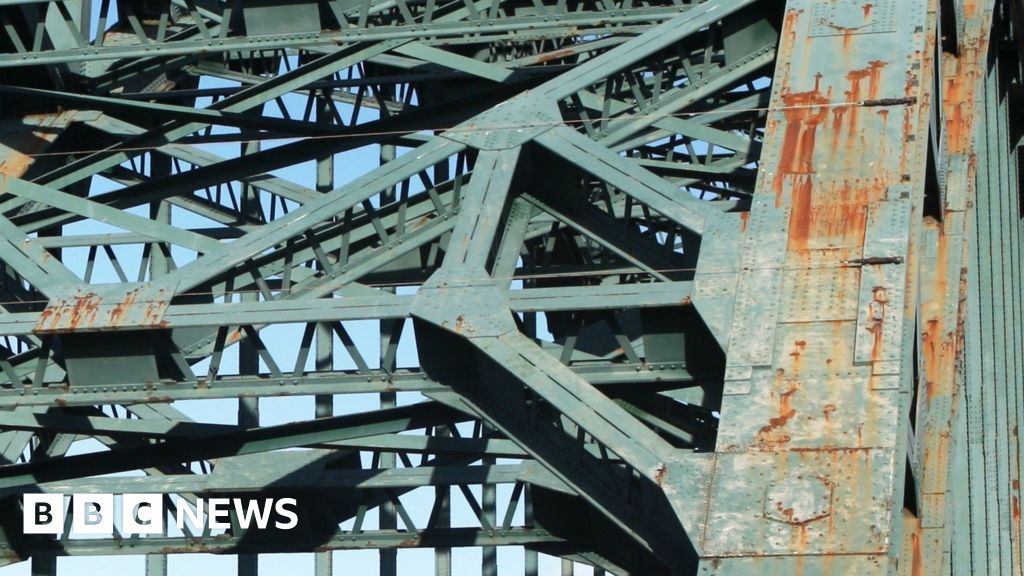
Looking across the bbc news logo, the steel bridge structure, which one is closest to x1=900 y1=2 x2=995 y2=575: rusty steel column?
the steel bridge structure

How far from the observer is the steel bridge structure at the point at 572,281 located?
15672 millimetres

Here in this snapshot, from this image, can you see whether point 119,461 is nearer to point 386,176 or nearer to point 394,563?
point 386,176

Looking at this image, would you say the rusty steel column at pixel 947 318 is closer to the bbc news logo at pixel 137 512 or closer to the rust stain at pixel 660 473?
the rust stain at pixel 660 473

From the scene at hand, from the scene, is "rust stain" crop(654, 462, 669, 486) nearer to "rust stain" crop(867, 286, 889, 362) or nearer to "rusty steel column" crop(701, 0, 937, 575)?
"rusty steel column" crop(701, 0, 937, 575)

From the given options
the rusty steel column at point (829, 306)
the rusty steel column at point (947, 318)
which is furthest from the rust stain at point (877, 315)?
the rusty steel column at point (947, 318)

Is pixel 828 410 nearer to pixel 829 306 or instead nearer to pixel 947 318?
pixel 829 306

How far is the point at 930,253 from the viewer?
19203 millimetres

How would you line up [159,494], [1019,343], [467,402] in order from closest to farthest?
1. [467,402]
2. [159,494]
3. [1019,343]

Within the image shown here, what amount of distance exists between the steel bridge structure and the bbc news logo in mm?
147

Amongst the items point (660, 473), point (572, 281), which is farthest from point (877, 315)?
point (572, 281)

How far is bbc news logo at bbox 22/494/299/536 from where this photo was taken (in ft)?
86.5

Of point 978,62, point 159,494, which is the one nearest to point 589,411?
point 978,62

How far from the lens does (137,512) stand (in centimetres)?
2697

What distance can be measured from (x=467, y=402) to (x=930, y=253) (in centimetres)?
400
